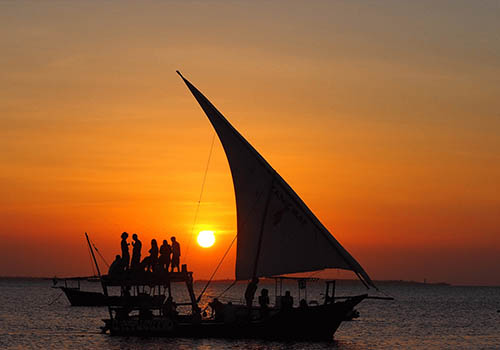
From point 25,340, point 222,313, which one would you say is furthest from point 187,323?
point 25,340

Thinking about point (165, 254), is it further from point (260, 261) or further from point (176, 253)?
point (260, 261)

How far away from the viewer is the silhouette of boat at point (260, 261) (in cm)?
3959

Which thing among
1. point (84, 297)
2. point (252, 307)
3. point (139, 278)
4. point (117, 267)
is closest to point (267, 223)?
point (252, 307)

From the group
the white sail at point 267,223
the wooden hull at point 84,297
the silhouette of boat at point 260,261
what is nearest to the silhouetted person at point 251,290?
the silhouette of boat at point 260,261

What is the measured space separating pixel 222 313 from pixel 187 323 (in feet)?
6.17

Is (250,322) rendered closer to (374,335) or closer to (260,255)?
(260,255)

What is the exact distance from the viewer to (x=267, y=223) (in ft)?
135

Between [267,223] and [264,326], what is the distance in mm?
5130

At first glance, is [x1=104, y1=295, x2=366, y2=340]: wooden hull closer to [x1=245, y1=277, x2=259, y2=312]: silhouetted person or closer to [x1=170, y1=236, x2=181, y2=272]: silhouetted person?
[x1=245, y1=277, x2=259, y2=312]: silhouetted person

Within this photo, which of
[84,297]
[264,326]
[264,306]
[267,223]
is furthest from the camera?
[84,297]

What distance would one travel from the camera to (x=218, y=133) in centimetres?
4244

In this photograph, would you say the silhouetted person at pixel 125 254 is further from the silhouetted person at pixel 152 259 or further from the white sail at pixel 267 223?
the white sail at pixel 267 223

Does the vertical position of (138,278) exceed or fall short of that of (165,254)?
it falls short

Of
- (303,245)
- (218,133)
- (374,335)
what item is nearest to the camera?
(303,245)
